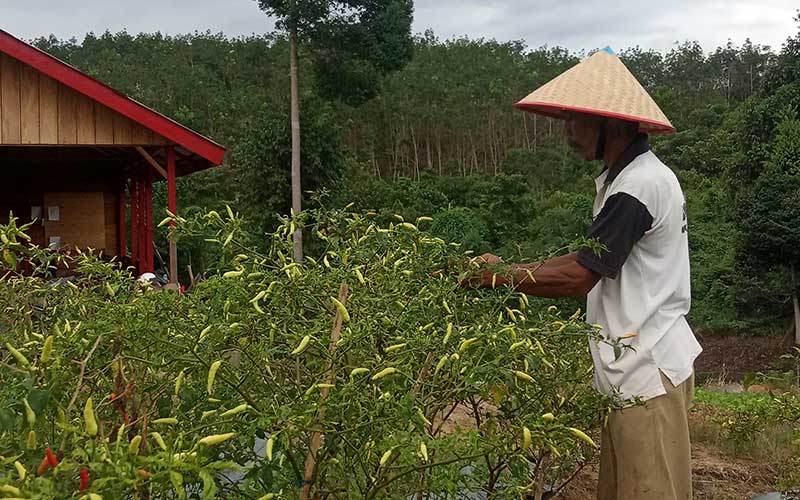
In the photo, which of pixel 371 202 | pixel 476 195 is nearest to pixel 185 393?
pixel 371 202

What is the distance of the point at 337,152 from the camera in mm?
19281

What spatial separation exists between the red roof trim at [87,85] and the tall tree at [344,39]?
8.48 m

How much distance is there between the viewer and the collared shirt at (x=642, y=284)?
7.58 ft

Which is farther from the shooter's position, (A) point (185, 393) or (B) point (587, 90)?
(B) point (587, 90)

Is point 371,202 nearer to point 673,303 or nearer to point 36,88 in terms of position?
point 36,88

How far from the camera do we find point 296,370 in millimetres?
1705

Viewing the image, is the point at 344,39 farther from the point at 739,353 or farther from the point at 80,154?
the point at 739,353

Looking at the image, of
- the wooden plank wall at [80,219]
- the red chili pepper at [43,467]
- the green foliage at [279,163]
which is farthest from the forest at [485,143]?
the wooden plank wall at [80,219]

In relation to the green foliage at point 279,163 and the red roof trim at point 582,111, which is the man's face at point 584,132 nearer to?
the red roof trim at point 582,111

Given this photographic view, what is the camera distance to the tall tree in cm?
1781

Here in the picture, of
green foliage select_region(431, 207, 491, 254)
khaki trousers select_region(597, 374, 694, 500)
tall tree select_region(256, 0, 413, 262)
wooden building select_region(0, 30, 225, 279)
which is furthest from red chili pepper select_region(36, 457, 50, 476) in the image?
green foliage select_region(431, 207, 491, 254)

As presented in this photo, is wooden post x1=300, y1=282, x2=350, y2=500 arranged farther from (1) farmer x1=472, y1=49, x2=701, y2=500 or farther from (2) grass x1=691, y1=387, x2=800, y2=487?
(2) grass x1=691, y1=387, x2=800, y2=487

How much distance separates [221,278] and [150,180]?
30.5ft

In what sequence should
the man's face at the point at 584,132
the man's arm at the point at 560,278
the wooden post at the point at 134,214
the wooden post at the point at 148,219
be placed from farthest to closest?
the wooden post at the point at 134,214 < the wooden post at the point at 148,219 < the man's face at the point at 584,132 < the man's arm at the point at 560,278
